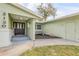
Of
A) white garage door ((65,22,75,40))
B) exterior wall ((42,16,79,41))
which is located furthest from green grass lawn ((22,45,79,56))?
white garage door ((65,22,75,40))

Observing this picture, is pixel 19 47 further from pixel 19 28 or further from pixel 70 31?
pixel 19 28

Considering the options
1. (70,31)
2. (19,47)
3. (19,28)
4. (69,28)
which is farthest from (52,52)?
(19,28)

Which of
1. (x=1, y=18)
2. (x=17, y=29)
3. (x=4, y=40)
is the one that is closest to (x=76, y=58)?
(x=4, y=40)

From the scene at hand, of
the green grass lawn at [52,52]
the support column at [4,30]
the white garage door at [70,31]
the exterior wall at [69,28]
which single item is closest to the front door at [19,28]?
the exterior wall at [69,28]

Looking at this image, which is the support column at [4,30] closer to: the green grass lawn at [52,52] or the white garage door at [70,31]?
the green grass lawn at [52,52]

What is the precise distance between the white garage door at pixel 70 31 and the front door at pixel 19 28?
6045 mm

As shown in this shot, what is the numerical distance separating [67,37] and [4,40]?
6.70 m

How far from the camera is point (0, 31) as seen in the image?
7.66 meters

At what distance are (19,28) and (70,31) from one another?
6.83 meters

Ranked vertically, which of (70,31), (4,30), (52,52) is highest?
(4,30)

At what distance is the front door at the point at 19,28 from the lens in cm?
1462

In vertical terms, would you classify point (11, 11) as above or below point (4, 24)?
above

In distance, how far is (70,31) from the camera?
11.2 m

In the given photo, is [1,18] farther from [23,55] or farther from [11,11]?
[23,55]
